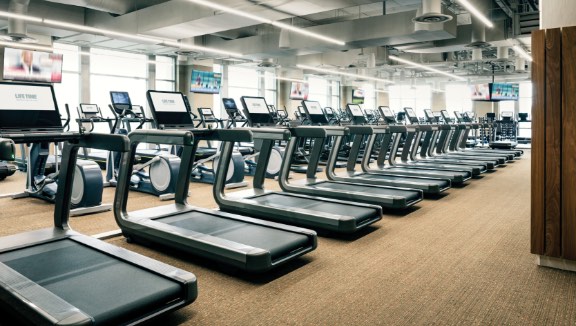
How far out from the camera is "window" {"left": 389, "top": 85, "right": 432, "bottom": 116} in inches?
1010

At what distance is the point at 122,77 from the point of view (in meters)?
13.4

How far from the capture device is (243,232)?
123 inches

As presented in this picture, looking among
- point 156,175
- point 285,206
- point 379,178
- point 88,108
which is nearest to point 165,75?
point 88,108

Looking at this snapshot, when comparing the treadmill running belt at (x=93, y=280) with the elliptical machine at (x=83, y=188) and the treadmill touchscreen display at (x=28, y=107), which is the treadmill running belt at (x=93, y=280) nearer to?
the treadmill touchscreen display at (x=28, y=107)

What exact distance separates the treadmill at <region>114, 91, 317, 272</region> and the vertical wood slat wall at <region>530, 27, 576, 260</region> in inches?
60.8

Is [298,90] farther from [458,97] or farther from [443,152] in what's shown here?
[458,97]

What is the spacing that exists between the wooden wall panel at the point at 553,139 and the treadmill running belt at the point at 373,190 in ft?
5.81

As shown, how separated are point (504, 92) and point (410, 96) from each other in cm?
951

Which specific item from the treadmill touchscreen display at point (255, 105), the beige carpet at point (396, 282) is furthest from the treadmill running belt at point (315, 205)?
the treadmill touchscreen display at point (255, 105)

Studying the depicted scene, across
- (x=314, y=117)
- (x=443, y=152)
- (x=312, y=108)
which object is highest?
(x=312, y=108)

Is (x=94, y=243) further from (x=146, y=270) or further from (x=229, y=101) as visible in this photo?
(x=229, y=101)

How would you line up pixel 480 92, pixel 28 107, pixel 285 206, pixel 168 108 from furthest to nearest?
pixel 480 92 < pixel 168 108 < pixel 285 206 < pixel 28 107

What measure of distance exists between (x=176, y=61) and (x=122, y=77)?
2.11 metres

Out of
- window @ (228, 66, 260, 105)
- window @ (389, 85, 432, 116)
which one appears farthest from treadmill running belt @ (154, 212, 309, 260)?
window @ (389, 85, 432, 116)
